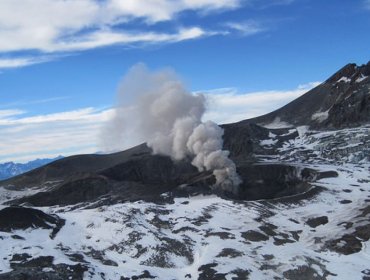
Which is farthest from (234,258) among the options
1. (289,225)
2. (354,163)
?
(354,163)

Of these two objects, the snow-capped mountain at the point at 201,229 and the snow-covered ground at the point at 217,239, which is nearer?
the snow-capped mountain at the point at 201,229

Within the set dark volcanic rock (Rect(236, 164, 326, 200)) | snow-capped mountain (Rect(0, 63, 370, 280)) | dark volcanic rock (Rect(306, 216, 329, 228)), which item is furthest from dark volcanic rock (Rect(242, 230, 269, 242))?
dark volcanic rock (Rect(236, 164, 326, 200))

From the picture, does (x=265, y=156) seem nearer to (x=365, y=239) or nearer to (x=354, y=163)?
(x=354, y=163)

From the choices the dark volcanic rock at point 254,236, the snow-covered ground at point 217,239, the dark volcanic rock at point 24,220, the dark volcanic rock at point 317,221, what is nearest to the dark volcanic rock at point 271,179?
the snow-covered ground at point 217,239

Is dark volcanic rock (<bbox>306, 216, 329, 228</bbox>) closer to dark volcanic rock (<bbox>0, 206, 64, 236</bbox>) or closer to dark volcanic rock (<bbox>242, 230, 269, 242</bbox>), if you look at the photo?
dark volcanic rock (<bbox>242, 230, 269, 242</bbox>)

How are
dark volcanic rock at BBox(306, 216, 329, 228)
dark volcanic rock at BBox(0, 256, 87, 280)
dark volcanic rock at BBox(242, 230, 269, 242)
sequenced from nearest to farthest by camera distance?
dark volcanic rock at BBox(0, 256, 87, 280)
dark volcanic rock at BBox(242, 230, 269, 242)
dark volcanic rock at BBox(306, 216, 329, 228)

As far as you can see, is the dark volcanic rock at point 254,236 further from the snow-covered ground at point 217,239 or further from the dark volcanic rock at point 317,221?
the dark volcanic rock at point 317,221
